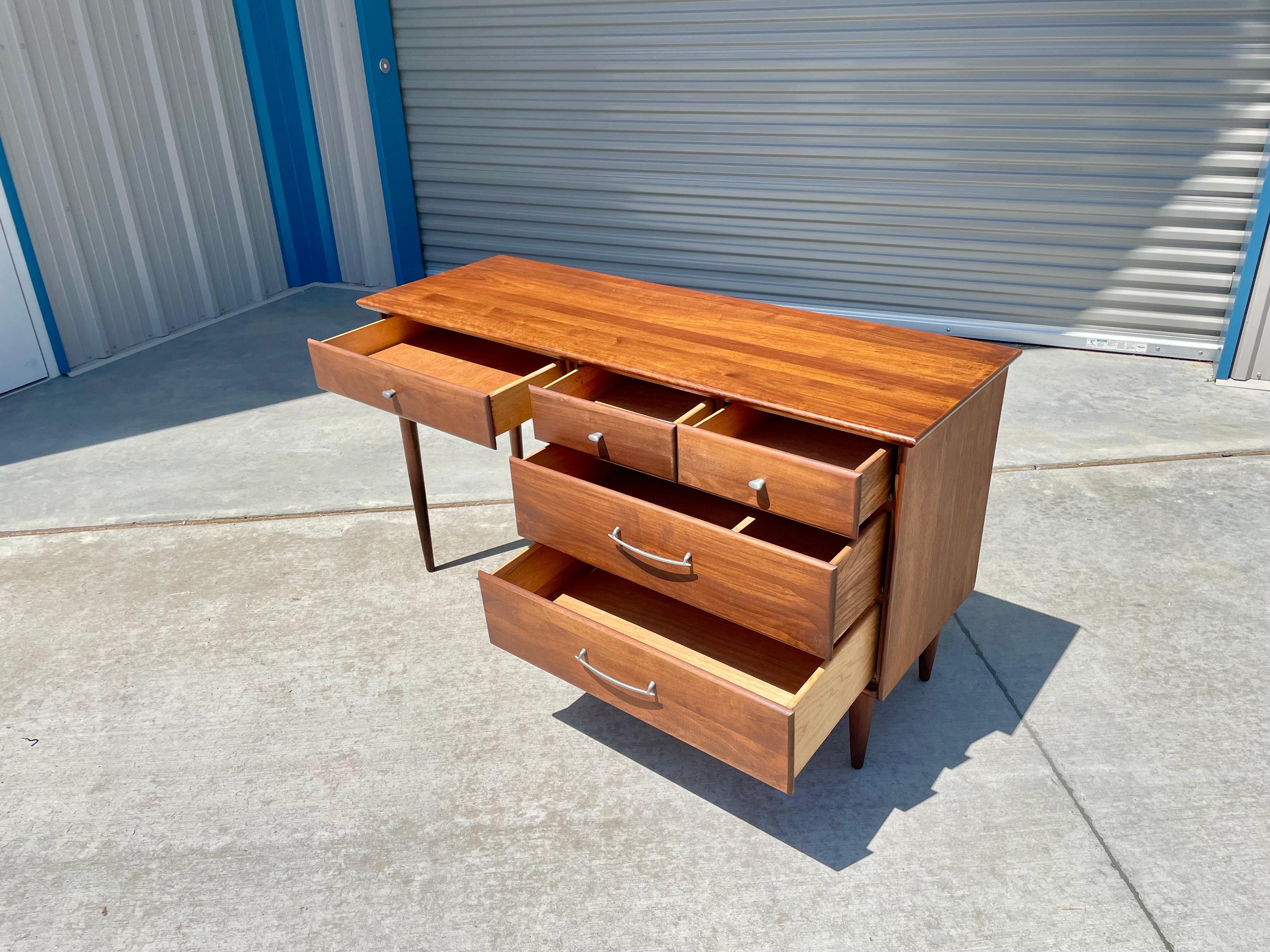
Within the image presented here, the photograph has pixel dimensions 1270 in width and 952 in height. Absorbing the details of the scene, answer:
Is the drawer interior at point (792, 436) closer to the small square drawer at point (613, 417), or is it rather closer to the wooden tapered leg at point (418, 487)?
the small square drawer at point (613, 417)

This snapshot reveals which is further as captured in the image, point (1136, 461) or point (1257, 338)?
point (1257, 338)

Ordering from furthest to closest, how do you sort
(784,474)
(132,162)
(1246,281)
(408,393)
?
(132,162), (1246,281), (408,393), (784,474)

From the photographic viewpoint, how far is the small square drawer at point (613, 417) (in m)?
1.81

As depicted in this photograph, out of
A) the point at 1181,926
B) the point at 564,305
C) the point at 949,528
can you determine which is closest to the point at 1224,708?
the point at 1181,926

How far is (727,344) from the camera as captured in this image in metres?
2.06

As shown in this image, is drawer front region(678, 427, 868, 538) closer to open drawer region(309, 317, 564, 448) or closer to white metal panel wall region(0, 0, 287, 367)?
open drawer region(309, 317, 564, 448)

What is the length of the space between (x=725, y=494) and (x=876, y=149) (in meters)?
2.90

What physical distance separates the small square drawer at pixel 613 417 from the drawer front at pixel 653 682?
32cm

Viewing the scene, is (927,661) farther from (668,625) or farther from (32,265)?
(32,265)

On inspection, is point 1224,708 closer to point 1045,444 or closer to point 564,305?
point 1045,444

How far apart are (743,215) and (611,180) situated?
2.25 ft

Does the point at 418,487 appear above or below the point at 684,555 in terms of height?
below

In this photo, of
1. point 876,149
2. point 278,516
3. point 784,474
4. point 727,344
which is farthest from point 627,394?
point 876,149

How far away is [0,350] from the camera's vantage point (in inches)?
161
